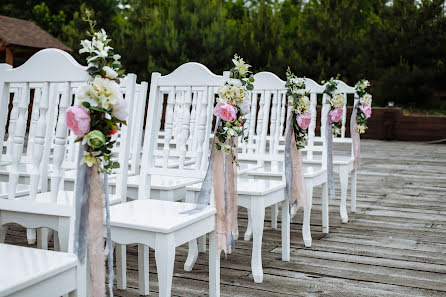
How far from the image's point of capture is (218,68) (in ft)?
47.2

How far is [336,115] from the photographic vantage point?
141 inches

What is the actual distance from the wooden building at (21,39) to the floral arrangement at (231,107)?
37.1ft

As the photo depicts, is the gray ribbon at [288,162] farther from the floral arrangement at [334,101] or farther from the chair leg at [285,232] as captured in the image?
the floral arrangement at [334,101]

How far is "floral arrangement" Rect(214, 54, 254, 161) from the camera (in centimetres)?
220

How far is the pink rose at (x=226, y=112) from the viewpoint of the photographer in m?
2.19

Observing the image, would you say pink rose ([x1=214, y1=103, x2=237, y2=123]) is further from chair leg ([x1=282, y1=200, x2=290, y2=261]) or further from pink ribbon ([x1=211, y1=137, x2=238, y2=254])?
chair leg ([x1=282, y1=200, x2=290, y2=261])

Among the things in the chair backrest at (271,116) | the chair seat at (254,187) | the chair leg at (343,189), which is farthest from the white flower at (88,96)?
the chair leg at (343,189)

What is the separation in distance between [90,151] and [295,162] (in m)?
1.64

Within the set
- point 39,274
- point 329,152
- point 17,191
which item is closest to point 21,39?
point 329,152

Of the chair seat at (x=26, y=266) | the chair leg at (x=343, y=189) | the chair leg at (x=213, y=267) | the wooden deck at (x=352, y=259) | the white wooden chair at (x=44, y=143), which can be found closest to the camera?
the chair seat at (x=26, y=266)

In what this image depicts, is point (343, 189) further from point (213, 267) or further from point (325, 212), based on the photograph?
point (213, 267)

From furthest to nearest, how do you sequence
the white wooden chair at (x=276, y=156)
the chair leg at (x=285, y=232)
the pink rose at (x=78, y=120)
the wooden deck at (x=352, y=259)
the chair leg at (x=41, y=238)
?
the white wooden chair at (x=276, y=156)
the chair leg at (x=285, y=232)
the chair leg at (x=41, y=238)
the wooden deck at (x=352, y=259)
the pink rose at (x=78, y=120)

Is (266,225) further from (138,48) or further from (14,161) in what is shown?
(138,48)

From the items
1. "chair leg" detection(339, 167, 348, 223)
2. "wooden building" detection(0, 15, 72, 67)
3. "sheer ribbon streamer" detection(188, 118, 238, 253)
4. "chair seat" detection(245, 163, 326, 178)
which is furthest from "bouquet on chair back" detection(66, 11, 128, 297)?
"wooden building" detection(0, 15, 72, 67)
